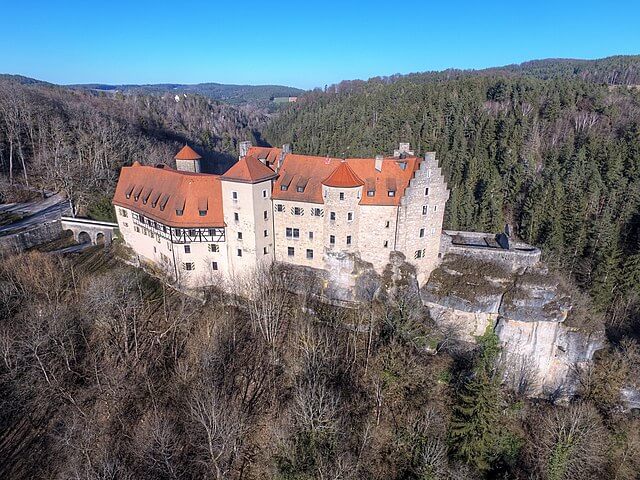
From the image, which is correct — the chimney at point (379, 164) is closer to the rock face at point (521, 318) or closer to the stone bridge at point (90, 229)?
the rock face at point (521, 318)

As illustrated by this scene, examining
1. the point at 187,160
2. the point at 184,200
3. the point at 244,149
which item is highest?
the point at 244,149

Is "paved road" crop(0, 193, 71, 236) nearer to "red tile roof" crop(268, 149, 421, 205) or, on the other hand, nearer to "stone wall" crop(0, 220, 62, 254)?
"stone wall" crop(0, 220, 62, 254)

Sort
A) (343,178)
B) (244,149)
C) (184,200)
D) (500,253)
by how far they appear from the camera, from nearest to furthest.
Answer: (343,178) < (184,200) < (500,253) < (244,149)

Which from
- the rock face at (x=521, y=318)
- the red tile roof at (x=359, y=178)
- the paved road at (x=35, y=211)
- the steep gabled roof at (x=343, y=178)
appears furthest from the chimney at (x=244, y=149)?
the paved road at (x=35, y=211)

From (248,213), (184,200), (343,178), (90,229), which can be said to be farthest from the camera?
(90,229)

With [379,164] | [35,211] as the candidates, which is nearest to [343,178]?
[379,164]

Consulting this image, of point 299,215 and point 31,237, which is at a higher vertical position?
point 299,215

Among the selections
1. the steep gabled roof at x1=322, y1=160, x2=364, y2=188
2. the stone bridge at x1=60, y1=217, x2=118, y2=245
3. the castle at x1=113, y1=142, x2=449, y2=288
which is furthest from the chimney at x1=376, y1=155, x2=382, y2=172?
the stone bridge at x1=60, y1=217, x2=118, y2=245

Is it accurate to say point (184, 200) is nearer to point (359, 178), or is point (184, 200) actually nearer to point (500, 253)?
point (359, 178)
